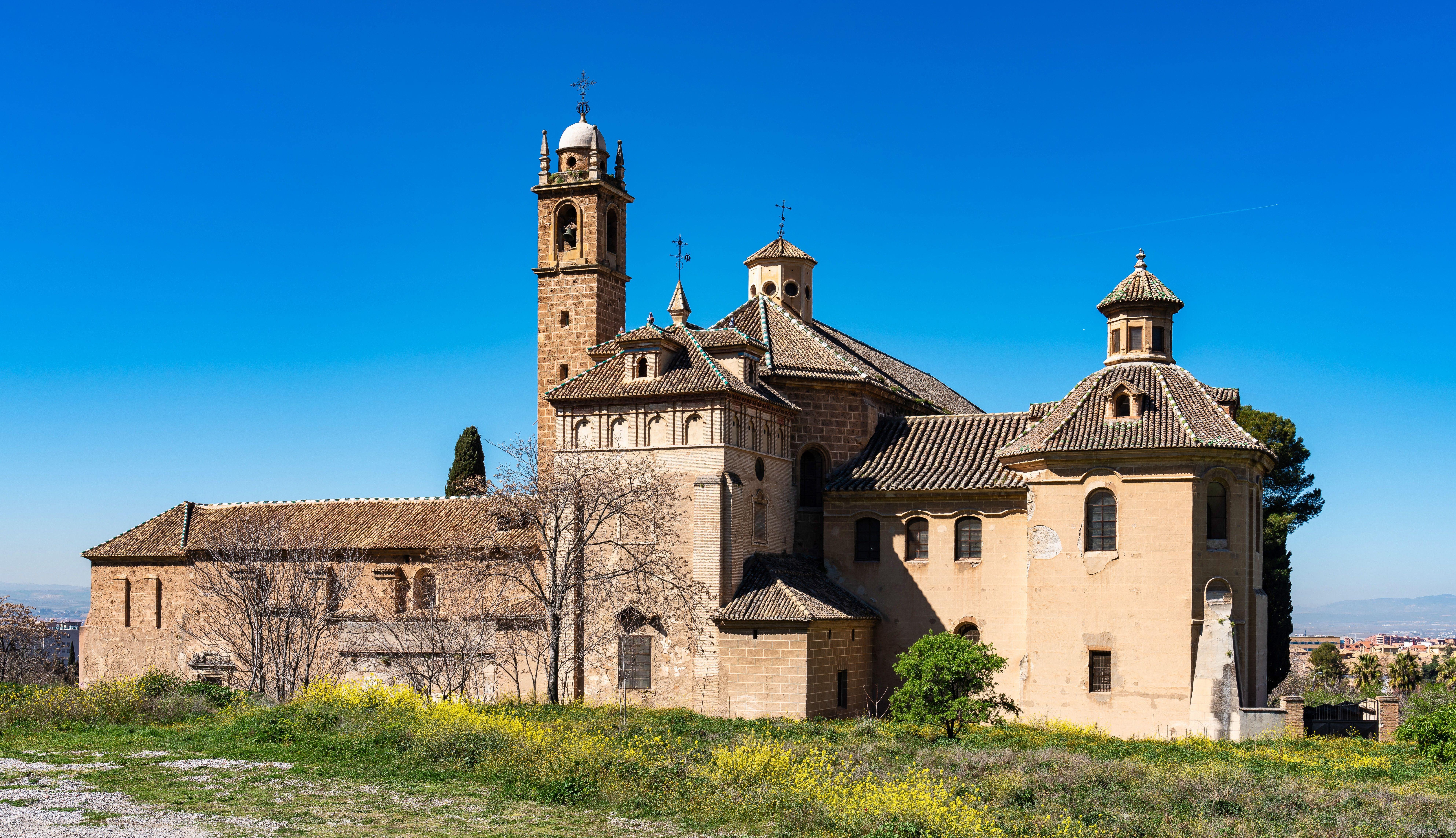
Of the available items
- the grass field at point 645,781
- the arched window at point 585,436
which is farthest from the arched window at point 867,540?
the grass field at point 645,781

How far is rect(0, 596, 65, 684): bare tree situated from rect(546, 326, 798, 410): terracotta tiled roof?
85.5 feet

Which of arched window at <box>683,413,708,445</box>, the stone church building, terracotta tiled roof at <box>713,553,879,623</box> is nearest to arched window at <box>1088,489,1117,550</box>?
the stone church building

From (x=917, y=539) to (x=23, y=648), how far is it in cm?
3637

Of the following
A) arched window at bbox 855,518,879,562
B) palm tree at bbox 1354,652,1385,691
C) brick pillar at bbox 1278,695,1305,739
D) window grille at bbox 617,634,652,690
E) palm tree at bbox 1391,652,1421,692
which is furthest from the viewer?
palm tree at bbox 1354,652,1385,691

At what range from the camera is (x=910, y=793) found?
18.3m

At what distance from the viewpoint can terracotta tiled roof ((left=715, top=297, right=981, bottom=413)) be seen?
121ft

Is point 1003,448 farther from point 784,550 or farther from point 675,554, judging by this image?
point 675,554

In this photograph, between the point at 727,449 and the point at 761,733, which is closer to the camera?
the point at 761,733

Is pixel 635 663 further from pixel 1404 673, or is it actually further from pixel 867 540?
pixel 1404 673

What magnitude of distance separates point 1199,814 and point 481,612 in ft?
69.7

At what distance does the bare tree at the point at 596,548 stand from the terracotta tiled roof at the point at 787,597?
5.07 feet

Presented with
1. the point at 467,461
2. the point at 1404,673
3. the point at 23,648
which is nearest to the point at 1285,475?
the point at 1404,673

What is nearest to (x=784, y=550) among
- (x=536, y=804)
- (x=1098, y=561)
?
(x=1098, y=561)

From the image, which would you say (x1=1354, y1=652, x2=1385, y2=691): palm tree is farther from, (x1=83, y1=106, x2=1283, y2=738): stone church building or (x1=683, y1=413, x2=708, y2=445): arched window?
(x1=683, y1=413, x2=708, y2=445): arched window
